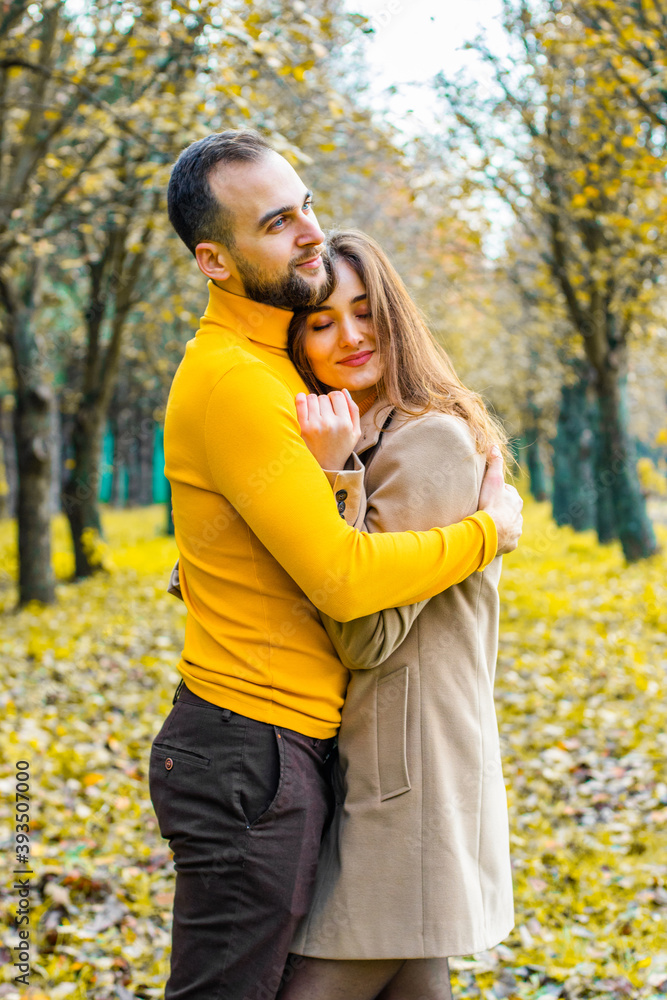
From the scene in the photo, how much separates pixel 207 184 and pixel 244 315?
1.06 feet

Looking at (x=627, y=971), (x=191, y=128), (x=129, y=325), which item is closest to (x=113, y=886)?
(x=627, y=971)

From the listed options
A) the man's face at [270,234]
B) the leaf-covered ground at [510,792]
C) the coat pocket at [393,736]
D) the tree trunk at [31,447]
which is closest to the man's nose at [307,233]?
the man's face at [270,234]

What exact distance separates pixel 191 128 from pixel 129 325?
31.1ft

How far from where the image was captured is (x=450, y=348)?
23.6 metres

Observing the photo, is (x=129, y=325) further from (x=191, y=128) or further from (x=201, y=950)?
(x=201, y=950)

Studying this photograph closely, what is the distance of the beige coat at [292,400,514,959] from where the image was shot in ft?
6.63

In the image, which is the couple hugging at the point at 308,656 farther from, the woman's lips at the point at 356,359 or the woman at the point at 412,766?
the woman's lips at the point at 356,359

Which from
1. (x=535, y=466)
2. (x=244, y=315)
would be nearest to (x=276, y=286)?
(x=244, y=315)

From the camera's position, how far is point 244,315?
86.3 inches

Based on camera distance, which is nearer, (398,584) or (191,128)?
(398,584)

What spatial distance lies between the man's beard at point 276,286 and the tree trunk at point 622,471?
11228 millimetres

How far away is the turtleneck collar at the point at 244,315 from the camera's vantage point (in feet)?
7.16

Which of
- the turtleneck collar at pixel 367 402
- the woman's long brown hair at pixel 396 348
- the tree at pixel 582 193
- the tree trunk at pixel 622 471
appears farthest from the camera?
the tree trunk at pixel 622 471

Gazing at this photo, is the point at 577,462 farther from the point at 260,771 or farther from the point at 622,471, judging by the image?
the point at 260,771
